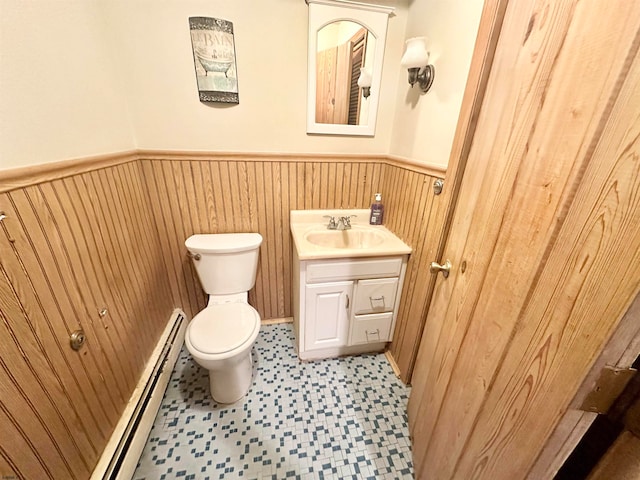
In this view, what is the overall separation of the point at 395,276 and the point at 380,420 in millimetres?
762

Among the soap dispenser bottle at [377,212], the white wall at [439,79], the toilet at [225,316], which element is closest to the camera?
the white wall at [439,79]

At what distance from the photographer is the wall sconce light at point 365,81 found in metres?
1.51

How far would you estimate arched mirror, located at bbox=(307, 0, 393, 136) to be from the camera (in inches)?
53.5

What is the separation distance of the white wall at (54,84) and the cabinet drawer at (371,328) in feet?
5.05

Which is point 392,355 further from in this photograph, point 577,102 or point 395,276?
point 577,102

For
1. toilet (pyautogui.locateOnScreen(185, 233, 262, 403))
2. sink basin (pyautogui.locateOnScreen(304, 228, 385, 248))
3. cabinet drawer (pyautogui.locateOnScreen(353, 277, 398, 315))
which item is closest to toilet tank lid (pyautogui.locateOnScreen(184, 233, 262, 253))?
toilet (pyautogui.locateOnScreen(185, 233, 262, 403))

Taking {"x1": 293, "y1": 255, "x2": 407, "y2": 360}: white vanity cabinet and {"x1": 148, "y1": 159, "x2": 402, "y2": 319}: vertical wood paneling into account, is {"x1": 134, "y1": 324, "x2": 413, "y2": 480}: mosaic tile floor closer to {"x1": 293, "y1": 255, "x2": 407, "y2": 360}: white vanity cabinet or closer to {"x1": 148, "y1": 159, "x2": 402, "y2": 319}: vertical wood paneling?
{"x1": 293, "y1": 255, "x2": 407, "y2": 360}: white vanity cabinet

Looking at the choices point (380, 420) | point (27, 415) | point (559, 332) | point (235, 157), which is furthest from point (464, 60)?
point (27, 415)

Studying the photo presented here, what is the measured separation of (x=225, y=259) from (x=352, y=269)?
763 millimetres

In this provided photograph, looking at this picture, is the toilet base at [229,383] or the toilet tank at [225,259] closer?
the toilet base at [229,383]

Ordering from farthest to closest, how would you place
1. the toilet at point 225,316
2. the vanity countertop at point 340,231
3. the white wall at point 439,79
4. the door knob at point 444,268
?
the vanity countertop at point 340,231
the toilet at point 225,316
the white wall at point 439,79
the door knob at point 444,268

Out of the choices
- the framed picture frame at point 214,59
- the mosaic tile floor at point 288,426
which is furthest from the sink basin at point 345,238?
the framed picture frame at point 214,59

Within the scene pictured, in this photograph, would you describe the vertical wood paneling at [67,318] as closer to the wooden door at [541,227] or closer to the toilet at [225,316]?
the toilet at [225,316]

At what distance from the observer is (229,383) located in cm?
136
